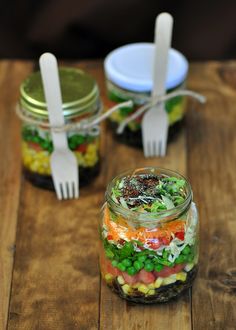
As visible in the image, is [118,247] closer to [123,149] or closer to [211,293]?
[211,293]

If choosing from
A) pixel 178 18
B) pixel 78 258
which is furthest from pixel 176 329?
pixel 178 18

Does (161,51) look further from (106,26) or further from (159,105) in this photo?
(106,26)

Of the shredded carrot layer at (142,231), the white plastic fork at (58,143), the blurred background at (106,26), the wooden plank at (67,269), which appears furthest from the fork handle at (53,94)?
the blurred background at (106,26)

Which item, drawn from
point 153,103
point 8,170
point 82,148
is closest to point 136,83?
point 153,103

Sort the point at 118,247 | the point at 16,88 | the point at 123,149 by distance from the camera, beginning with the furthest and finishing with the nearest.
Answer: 1. the point at 16,88
2. the point at 123,149
3. the point at 118,247

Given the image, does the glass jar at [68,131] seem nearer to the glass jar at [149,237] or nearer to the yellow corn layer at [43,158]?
the yellow corn layer at [43,158]

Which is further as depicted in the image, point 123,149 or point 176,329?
point 123,149

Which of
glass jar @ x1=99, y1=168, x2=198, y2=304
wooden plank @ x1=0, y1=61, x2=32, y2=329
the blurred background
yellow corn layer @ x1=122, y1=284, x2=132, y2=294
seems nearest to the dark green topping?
glass jar @ x1=99, y1=168, x2=198, y2=304

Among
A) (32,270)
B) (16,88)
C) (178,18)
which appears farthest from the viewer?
(178,18)
